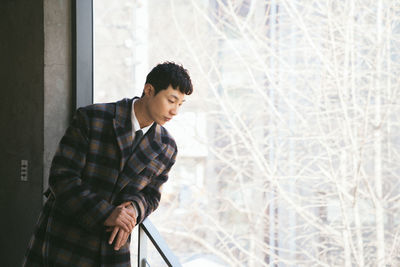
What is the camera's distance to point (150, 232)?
4.45 feet

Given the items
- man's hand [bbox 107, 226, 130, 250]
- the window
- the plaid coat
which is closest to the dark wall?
the plaid coat

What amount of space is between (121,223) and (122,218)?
15 mm

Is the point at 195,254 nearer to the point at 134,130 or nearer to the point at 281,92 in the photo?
the point at 281,92

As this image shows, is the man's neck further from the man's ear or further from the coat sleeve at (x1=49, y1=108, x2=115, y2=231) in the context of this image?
the coat sleeve at (x1=49, y1=108, x2=115, y2=231)

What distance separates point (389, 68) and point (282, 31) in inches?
48.2

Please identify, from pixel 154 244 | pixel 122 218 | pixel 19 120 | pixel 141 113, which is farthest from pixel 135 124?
pixel 19 120

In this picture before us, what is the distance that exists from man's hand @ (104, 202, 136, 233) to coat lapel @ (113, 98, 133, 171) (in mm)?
134

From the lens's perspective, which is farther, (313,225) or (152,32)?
(152,32)

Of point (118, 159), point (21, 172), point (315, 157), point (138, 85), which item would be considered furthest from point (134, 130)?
point (138, 85)

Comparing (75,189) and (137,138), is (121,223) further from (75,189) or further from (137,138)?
(137,138)

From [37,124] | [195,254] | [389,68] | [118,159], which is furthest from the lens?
[195,254]

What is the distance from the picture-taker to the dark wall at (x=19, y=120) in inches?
64.8

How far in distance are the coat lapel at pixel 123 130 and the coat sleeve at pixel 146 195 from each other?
83 millimetres

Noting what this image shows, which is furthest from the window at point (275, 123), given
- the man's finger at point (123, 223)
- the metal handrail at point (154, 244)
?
the man's finger at point (123, 223)
